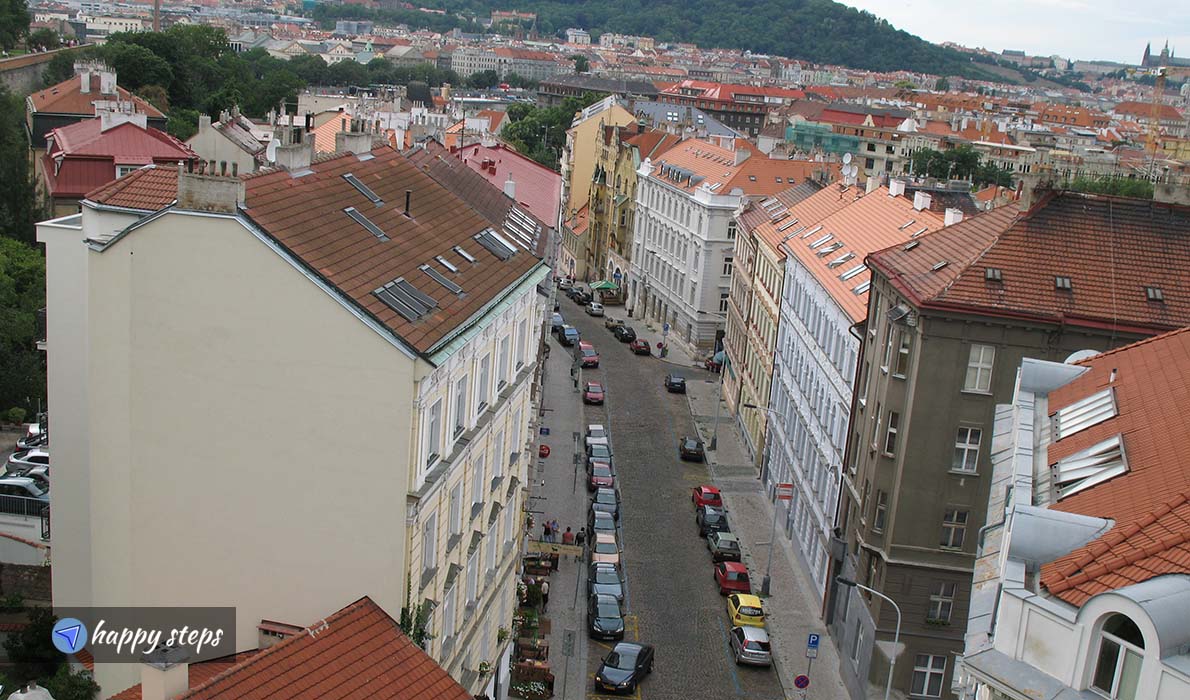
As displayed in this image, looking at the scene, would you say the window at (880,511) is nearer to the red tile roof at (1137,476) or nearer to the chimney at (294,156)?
the red tile roof at (1137,476)

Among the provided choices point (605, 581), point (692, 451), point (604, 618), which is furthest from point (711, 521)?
point (604, 618)

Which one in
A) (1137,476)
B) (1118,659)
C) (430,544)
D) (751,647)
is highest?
(1137,476)

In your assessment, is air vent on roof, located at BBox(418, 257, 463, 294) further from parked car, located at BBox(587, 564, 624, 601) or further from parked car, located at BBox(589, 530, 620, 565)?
parked car, located at BBox(589, 530, 620, 565)

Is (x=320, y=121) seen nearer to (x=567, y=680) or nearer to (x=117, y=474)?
(x=567, y=680)

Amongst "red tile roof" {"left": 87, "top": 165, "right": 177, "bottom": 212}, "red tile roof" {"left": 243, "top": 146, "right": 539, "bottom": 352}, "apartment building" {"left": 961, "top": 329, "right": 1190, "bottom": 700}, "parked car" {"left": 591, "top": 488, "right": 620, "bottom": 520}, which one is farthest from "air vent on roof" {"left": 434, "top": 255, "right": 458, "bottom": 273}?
"parked car" {"left": 591, "top": 488, "right": 620, "bottom": 520}

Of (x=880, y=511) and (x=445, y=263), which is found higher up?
(x=445, y=263)

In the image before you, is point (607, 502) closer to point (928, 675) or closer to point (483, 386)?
point (928, 675)

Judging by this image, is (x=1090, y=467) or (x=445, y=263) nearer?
(x=1090, y=467)
